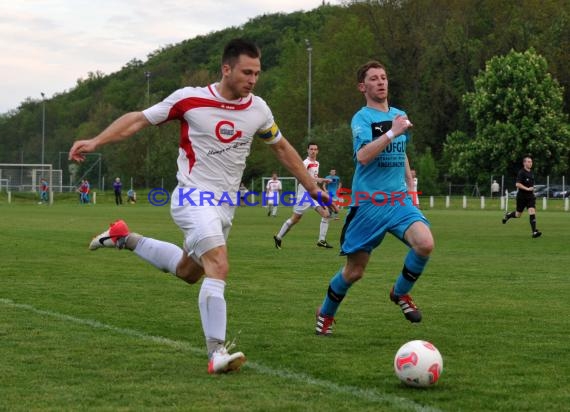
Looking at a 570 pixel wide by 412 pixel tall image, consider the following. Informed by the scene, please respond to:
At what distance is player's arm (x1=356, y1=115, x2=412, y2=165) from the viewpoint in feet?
25.9

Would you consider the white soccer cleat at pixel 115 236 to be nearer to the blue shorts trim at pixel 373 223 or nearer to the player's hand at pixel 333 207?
the player's hand at pixel 333 207

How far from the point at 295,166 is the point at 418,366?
2.21 meters

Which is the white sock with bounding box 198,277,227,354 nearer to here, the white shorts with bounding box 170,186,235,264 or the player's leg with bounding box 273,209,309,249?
the white shorts with bounding box 170,186,235,264

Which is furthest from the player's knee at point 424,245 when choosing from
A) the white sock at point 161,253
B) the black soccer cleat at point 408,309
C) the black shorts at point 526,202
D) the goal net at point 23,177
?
the goal net at point 23,177

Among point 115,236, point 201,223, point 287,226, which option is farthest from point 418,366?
point 287,226

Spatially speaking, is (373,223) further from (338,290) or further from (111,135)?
(111,135)

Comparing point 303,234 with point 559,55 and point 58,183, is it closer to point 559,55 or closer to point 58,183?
point 559,55

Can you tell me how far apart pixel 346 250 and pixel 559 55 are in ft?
242

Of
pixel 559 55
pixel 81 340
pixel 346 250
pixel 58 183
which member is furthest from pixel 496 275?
pixel 58 183

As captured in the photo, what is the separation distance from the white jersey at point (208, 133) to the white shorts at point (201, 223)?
131 mm

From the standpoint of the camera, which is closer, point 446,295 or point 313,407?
→ point 313,407

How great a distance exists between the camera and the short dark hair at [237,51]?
6930 millimetres

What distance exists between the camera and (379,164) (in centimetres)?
852

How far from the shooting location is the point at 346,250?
8.35m
